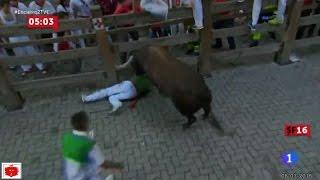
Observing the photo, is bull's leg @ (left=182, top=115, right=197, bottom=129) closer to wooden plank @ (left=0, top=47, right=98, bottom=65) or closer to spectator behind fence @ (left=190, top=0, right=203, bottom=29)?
spectator behind fence @ (left=190, top=0, right=203, bottom=29)

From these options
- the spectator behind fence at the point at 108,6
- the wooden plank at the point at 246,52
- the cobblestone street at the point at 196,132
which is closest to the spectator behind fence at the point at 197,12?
the wooden plank at the point at 246,52

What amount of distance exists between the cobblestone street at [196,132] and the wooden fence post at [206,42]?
11.2 inches

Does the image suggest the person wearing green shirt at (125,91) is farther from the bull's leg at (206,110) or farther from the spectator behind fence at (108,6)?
the spectator behind fence at (108,6)

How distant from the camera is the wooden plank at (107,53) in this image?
18.1 ft

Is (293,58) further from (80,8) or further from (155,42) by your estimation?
(80,8)

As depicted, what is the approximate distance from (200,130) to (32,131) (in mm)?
2810

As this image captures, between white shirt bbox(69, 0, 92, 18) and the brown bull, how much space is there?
219cm

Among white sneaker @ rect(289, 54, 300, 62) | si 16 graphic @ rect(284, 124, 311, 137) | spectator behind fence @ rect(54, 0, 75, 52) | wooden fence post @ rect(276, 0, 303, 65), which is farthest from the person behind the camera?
spectator behind fence @ rect(54, 0, 75, 52)

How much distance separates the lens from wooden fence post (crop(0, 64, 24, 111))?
5602mm

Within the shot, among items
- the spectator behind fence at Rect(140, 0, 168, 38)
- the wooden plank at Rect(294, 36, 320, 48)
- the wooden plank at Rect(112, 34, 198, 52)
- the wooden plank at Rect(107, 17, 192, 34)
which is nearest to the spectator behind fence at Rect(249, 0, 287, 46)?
the wooden plank at Rect(294, 36, 320, 48)

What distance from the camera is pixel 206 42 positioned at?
6020 mm

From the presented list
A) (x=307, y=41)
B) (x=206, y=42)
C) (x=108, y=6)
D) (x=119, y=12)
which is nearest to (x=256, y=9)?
(x=206, y=42)

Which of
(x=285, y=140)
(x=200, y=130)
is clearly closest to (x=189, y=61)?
(x=200, y=130)

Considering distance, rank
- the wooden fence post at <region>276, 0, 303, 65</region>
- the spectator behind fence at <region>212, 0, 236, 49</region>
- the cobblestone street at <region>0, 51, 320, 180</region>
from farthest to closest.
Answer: the spectator behind fence at <region>212, 0, 236, 49</region> < the wooden fence post at <region>276, 0, 303, 65</region> < the cobblestone street at <region>0, 51, 320, 180</region>
